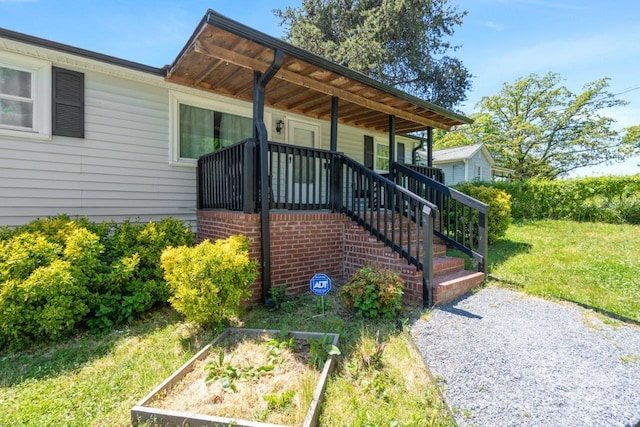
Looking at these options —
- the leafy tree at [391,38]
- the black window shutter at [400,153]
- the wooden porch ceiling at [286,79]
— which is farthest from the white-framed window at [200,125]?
the leafy tree at [391,38]

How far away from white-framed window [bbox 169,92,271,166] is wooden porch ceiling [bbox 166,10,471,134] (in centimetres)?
61

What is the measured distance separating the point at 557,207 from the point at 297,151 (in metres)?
10.9

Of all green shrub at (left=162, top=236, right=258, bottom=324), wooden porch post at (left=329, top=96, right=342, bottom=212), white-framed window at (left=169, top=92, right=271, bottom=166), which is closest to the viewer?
green shrub at (left=162, top=236, right=258, bottom=324)

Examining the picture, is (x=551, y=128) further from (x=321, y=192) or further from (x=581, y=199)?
(x=321, y=192)

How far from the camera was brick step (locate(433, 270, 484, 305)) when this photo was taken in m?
4.07

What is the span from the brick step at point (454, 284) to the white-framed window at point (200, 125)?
15.6 feet

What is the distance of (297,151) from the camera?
4.79m

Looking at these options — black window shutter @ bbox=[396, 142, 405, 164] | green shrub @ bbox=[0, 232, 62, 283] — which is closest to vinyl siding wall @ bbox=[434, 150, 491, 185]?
black window shutter @ bbox=[396, 142, 405, 164]

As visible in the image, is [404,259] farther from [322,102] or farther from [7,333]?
[7,333]

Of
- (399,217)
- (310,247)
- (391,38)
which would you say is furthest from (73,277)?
(391,38)

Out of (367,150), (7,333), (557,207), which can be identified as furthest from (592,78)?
(7,333)

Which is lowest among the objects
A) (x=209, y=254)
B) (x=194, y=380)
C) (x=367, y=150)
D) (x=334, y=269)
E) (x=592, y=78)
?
(x=194, y=380)

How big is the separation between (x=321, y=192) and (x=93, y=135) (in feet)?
12.2

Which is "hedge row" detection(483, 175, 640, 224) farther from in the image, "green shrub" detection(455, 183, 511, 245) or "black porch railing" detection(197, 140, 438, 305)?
"black porch railing" detection(197, 140, 438, 305)
